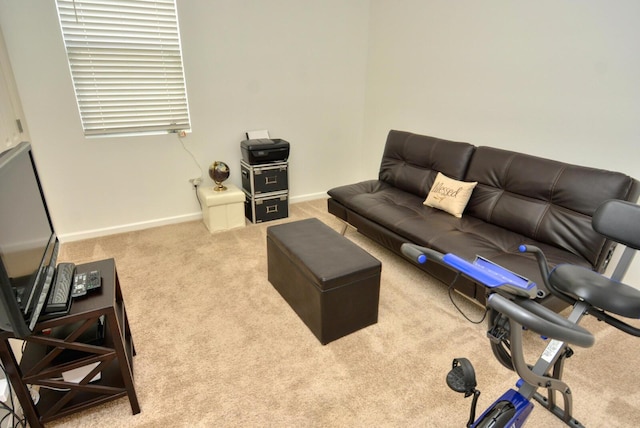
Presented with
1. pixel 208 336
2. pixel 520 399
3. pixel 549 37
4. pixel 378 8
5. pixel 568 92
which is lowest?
pixel 208 336

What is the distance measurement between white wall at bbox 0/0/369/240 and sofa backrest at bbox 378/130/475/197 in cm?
101

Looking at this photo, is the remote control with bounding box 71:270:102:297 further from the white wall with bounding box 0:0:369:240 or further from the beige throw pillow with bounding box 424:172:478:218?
the beige throw pillow with bounding box 424:172:478:218

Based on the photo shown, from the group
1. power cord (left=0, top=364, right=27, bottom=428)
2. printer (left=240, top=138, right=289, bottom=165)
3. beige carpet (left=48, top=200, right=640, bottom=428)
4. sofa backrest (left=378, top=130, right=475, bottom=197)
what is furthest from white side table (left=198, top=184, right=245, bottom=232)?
power cord (left=0, top=364, right=27, bottom=428)

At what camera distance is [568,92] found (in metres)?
2.45

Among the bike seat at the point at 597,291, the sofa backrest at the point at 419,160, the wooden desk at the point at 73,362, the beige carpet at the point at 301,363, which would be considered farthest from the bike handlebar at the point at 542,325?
the sofa backrest at the point at 419,160

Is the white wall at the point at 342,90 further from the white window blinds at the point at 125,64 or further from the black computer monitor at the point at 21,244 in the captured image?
the black computer monitor at the point at 21,244

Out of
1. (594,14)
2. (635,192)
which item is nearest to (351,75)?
(594,14)

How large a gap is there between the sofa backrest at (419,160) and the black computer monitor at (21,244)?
2.65 meters

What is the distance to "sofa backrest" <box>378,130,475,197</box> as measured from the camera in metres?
2.94

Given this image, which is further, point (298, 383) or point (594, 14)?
point (594, 14)

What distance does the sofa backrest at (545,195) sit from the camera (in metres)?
2.12

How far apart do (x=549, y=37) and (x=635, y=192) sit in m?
1.19

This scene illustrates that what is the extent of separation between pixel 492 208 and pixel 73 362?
104 inches

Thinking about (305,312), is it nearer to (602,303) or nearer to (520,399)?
(520,399)
